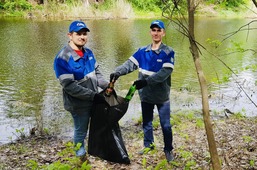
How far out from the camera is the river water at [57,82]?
6539mm

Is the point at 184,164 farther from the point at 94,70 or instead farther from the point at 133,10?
the point at 133,10

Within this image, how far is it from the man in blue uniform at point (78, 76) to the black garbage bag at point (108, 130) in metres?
0.11

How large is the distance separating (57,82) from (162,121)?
6.39 m

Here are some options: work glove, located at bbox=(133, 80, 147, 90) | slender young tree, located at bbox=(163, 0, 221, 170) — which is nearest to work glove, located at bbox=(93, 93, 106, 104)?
work glove, located at bbox=(133, 80, 147, 90)

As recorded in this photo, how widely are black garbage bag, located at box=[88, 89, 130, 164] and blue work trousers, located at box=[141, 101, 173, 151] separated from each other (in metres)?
0.57

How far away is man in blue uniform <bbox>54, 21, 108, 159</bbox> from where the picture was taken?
3330 millimetres

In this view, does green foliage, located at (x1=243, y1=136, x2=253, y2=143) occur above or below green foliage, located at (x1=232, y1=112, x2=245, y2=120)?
above

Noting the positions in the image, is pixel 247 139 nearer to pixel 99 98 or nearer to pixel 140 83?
pixel 140 83

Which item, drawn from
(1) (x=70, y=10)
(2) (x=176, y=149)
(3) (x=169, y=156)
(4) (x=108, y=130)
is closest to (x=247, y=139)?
(2) (x=176, y=149)

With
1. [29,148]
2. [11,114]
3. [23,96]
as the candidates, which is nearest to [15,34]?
[23,96]

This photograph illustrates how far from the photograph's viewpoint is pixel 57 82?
32.1 ft

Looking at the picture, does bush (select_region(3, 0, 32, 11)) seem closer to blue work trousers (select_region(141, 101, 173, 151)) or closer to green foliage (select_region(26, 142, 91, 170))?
blue work trousers (select_region(141, 101, 173, 151))

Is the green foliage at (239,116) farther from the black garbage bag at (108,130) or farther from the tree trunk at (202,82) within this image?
the tree trunk at (202,82)

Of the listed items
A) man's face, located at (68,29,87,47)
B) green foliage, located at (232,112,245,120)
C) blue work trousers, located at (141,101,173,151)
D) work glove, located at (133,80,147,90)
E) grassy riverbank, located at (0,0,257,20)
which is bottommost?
green foliage, located at (232,112,245,120)
